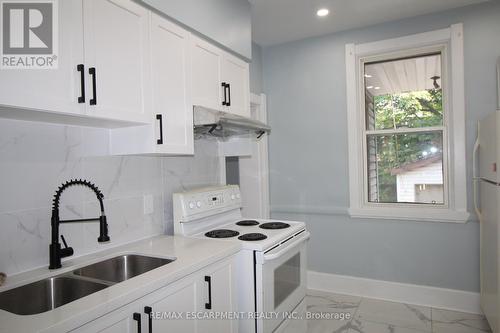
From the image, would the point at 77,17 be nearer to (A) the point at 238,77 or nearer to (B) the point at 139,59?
(B) the point at 139,59

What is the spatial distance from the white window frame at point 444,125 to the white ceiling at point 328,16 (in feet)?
0.69

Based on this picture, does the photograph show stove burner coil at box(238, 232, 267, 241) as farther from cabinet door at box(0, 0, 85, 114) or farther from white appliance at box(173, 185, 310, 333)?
cabinet door at box(0, 0, 85, 114)

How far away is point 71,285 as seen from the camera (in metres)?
1.45

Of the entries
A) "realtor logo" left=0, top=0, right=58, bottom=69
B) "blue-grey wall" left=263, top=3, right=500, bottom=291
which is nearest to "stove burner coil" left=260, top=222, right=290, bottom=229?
"blue-grey wall" left=263, top=3, right=500, bottom=291

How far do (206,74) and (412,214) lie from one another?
226cm

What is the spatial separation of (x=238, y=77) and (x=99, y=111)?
53.2 inches

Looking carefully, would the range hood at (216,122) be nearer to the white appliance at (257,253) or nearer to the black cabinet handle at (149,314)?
the white appliance at (257,253)

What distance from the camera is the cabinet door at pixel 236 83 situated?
94.9 inches

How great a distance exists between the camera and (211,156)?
A: 9.16 feet

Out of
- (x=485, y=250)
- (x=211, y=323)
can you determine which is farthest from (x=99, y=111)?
(x=485, y=250)

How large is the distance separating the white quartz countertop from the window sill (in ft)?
5.96

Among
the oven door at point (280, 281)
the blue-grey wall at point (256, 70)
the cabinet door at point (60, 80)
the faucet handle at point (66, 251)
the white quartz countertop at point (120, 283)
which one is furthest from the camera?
the blue-grey wall at point (256, 70)

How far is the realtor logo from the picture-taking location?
1.15 metres

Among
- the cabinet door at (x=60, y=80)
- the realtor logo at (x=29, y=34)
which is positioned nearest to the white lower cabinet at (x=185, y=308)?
the cabinet door at (x=60, y=80)
